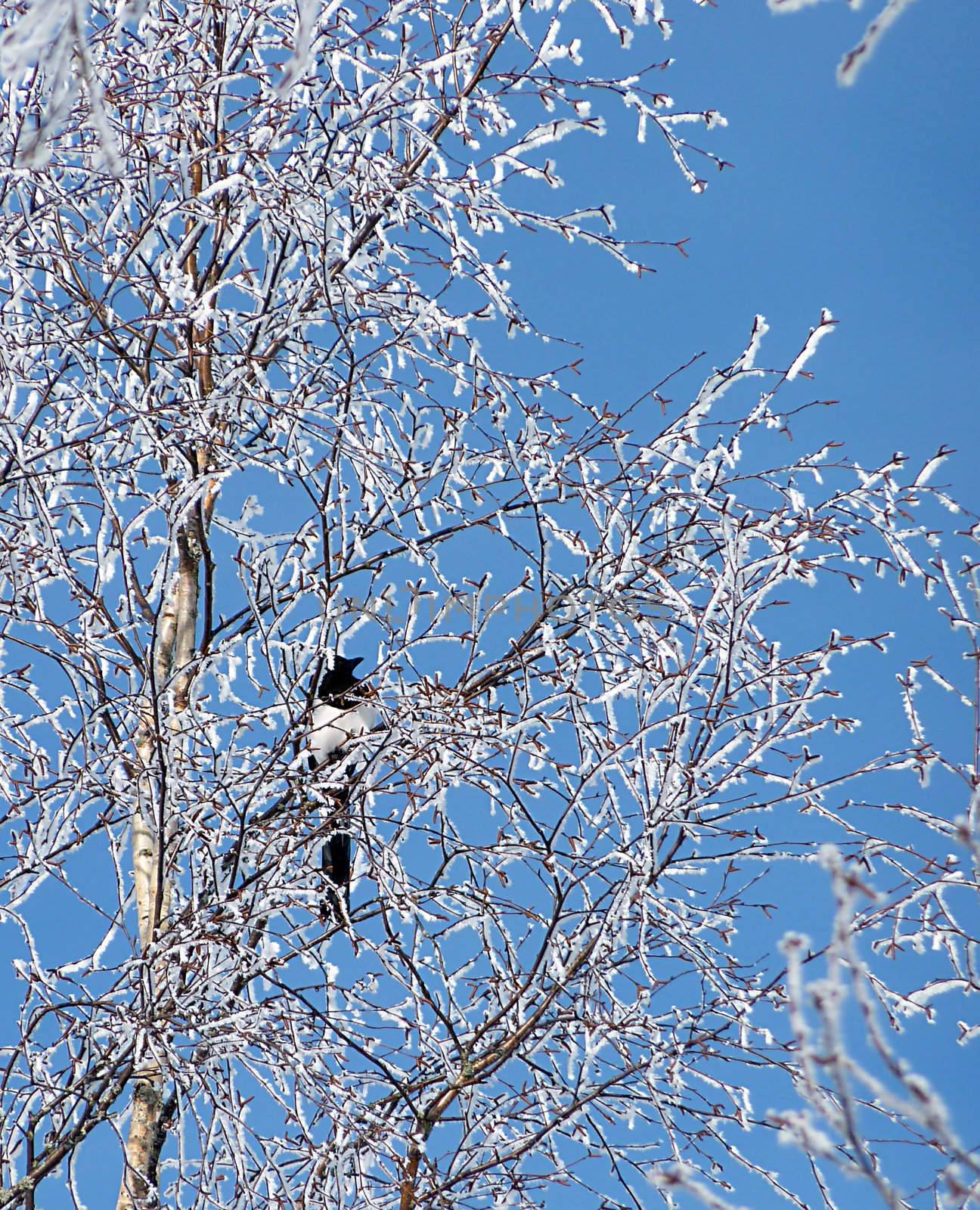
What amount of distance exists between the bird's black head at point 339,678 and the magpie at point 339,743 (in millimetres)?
17

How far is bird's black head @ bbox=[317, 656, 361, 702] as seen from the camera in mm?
4484

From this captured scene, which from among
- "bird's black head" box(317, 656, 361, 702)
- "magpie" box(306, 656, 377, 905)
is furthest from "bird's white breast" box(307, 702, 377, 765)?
"bird's black head" box(317, 656, 361, 702)

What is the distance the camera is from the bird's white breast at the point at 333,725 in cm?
391

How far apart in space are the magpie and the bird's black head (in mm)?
17

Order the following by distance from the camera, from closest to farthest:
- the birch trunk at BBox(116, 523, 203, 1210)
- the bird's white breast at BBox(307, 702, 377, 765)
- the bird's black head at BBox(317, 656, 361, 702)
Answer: the birch trunk at BBox(116, 523, 203, 1210)
the bird's white breast at BBox(307, 702, 377, 765)
the bird's black head at BBox(317, 656, 361, 702)

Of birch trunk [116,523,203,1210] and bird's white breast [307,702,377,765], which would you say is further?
bird's white breast [307,702,377,765]

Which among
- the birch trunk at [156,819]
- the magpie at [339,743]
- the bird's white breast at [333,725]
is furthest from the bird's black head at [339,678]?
the birch trunk at [156,819]

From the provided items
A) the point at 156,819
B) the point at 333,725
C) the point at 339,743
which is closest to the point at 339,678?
the point at 339,743

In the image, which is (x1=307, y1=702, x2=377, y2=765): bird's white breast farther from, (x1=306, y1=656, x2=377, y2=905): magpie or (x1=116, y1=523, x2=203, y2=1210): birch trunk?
(x1=116, y1=523, x2=203, y2=1210): birch trunk

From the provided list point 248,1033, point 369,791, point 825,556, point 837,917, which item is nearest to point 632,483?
point 825,556

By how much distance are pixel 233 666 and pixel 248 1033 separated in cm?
138

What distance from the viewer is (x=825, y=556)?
3.85 metres

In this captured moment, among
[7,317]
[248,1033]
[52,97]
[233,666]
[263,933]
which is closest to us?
[52,97]

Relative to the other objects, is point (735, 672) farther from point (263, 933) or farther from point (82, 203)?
point (82, 203)
